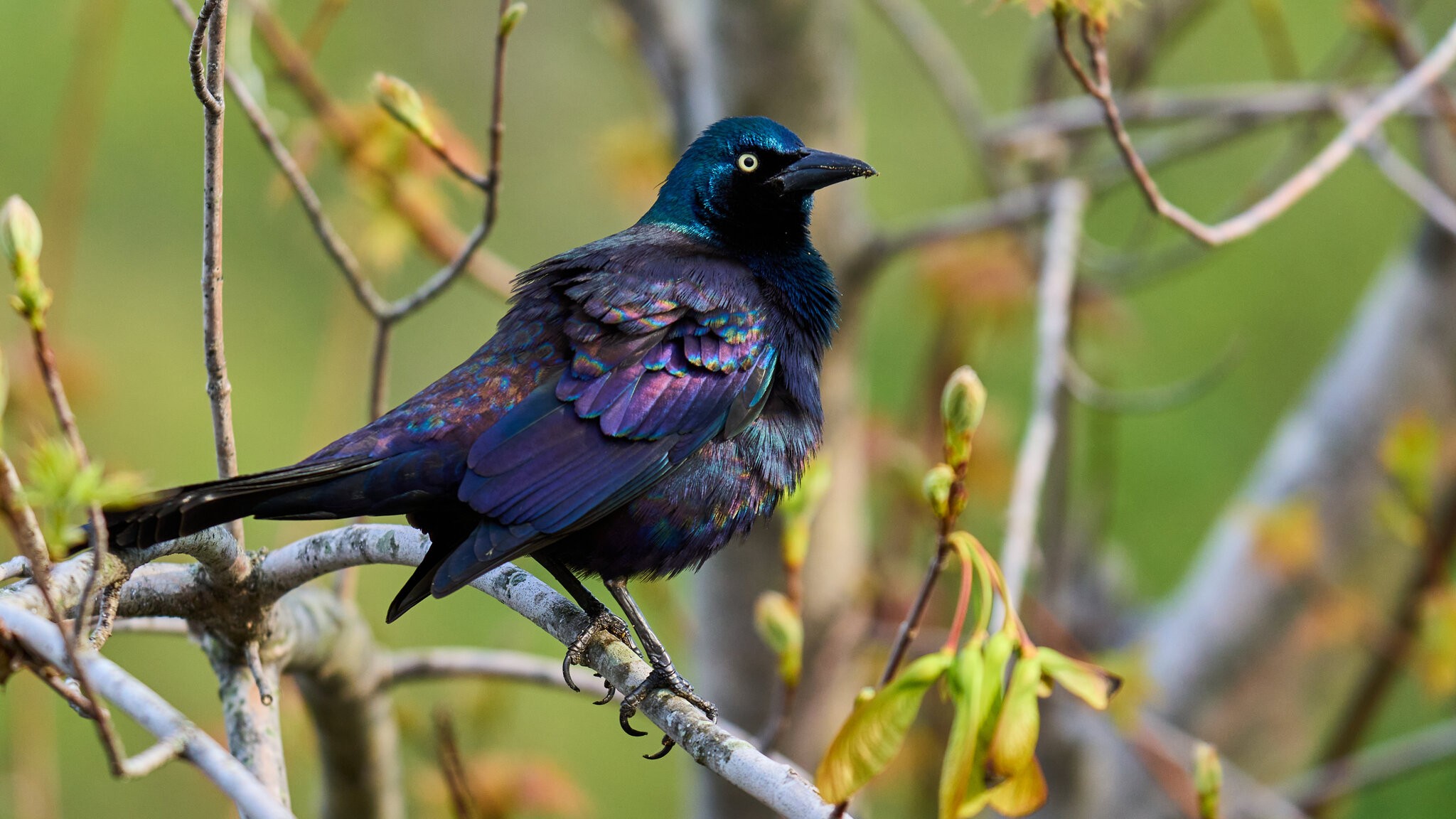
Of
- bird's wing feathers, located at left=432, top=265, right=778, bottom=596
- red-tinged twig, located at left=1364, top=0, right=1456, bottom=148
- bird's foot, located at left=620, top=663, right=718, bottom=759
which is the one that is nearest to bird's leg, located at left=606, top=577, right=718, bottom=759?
bird's foot, located at left=620, top=663, right=718, bottom=759

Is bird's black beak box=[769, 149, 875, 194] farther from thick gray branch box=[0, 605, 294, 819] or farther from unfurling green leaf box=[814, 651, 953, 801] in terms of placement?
thick gray branch box=[0, 605, 294, 819]

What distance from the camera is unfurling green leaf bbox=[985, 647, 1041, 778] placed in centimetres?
126

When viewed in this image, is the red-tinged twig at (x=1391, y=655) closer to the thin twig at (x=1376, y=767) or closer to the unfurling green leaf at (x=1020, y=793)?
the thin twig at (x=1376, y=767)

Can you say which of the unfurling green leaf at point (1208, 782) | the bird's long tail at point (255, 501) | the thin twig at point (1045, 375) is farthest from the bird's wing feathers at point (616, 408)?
the unfurling green leaf at point (1208, 782)

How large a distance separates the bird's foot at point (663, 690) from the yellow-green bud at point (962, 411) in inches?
23.3

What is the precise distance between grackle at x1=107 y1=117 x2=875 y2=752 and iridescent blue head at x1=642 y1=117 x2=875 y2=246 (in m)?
0.07

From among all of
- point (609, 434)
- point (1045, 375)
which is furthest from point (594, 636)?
point (1045, 375)

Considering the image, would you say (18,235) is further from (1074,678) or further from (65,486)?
(1074,678)

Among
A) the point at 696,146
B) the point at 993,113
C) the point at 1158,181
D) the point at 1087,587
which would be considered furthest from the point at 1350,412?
the point at 993,113

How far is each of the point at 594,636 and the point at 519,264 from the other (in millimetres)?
5255

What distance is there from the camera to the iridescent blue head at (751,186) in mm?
2551

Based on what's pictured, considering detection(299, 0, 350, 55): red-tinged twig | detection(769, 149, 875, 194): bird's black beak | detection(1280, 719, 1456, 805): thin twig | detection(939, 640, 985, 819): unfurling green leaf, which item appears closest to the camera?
detection(939, 640, 985, 819): unfurling green leaf

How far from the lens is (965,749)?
1251 mm

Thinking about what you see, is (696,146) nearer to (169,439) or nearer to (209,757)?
(209,757)
